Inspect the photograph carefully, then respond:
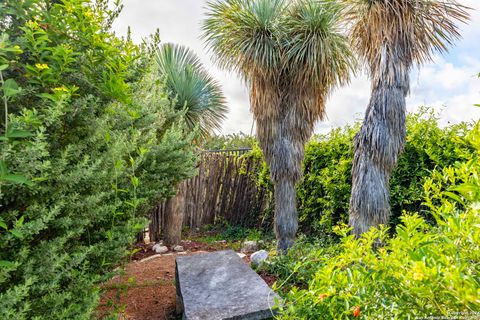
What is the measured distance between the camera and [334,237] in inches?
197

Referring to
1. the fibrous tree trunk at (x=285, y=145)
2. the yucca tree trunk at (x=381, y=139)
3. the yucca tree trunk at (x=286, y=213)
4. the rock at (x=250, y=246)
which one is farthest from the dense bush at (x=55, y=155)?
the rock at (x=250, y=246)

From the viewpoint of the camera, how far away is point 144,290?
3480 mm

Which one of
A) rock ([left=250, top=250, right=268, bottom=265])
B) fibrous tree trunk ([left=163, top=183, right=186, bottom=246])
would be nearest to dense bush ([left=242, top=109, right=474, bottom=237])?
rock ([left=250, top=250, right=268, bottom=265])

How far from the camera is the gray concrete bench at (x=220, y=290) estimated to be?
2.28 meters

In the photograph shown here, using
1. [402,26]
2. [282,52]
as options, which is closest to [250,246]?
[282,52]

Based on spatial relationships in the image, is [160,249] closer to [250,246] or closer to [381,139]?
[250,246]

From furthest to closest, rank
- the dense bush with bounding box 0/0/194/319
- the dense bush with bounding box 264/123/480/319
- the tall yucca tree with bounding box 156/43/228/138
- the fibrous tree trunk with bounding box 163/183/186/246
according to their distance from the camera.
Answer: the tall yucca tree with bounding box 156/43/228/138
the fibrous tree trunk with bounding box 163/183/186/246
the dense bush with bounding box 0/0/194/319
the dense bush with bounding box 264/123/480/319

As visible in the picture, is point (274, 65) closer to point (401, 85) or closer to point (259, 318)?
point (401, 85)

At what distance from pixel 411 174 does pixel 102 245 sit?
3975 millimetres

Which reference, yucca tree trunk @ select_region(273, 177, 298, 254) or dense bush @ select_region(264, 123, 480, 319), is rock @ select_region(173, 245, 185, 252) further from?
dense bush @ select_region(264, 123, 480, 319)

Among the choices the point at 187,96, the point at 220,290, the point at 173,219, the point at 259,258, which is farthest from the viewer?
the point at 187,96

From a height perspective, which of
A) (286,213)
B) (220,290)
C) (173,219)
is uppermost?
(286,213)

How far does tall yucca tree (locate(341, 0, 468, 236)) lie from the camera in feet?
11.3

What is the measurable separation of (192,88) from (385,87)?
4.18 m
